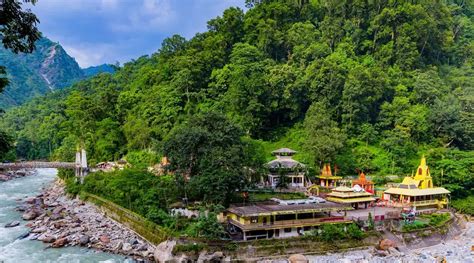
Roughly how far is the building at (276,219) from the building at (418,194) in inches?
390

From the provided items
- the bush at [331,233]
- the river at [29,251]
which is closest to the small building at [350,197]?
the bush at [331,233]

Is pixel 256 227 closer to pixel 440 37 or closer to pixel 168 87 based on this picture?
pixel 168 87

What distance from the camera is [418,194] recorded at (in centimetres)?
3481

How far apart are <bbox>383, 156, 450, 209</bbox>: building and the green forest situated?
298 centimetres

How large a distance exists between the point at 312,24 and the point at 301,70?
13041mm

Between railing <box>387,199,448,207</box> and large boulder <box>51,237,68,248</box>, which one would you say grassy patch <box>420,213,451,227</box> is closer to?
railing <box>387,199,448,207</box>

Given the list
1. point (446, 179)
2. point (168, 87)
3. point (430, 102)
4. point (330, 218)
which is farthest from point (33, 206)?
point (430, 102)

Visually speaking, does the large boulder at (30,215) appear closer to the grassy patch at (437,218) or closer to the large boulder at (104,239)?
the large boulder at (104,239)

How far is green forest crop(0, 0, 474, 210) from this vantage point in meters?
43.6

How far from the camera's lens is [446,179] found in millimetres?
39594

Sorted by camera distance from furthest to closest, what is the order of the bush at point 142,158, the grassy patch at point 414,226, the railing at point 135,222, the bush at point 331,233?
the bush at point 142,158 < the grassy patch at point 414,226 < the railing at point 135,222 < the bush at point 331,233

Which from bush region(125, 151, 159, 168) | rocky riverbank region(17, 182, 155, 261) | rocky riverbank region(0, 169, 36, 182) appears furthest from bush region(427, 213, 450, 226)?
rocky riverbank region(0, 169, 36, 182)

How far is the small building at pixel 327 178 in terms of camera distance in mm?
40469

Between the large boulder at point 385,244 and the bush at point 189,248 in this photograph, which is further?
the large boulder at point 385,244
